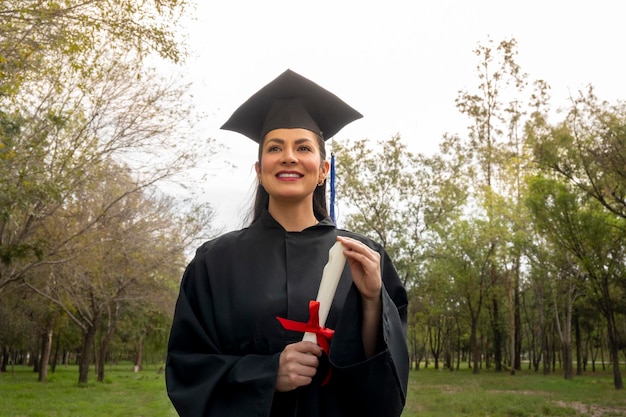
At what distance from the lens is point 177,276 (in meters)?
27.2

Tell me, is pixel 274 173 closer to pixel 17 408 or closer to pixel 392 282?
pixel 392 282

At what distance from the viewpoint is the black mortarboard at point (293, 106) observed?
284cm

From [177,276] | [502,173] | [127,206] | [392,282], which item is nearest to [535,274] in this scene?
[502,173]

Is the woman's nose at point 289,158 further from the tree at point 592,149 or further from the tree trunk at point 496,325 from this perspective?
the tree trunk at point 496,325

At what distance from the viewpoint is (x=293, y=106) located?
9.27 feet

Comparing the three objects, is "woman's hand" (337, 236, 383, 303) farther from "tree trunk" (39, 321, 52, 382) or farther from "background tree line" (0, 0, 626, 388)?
"tree trunk" (39, 321, 52, 382)

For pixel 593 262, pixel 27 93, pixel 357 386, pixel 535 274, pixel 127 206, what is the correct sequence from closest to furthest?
1. pixel 357 386
2. pixel 27 93
3. pixel 127 206
4. pixel 593 262
5. pixel 535 274

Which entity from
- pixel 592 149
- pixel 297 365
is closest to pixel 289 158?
pixel 297 365

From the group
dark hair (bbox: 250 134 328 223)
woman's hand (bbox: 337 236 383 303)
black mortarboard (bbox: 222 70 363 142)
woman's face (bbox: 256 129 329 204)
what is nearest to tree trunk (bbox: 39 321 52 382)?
dark hair (bbox: 250 134 328 223)

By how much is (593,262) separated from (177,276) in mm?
16380

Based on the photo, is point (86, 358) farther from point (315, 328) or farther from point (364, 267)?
point (364, 267)

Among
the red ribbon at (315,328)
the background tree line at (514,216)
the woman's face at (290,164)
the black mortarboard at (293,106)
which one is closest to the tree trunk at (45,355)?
the background tree line at (514,216)

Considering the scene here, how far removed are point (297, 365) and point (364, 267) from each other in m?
0.42

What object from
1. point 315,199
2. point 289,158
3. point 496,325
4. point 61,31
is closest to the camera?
point 289,158
